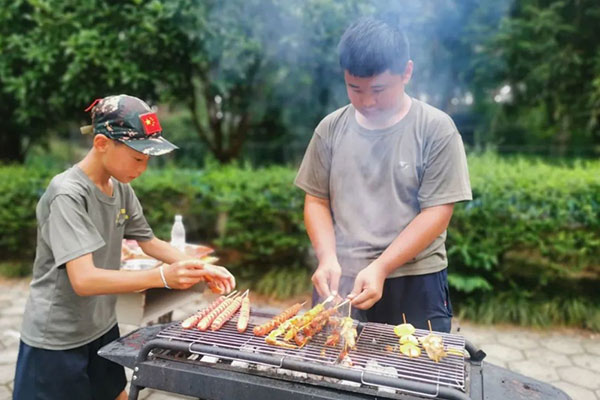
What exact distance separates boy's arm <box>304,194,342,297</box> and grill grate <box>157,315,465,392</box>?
32 cm

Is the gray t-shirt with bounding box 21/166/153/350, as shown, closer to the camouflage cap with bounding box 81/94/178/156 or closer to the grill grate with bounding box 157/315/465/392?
the camouflage cap with bounding box 81/94/178/156

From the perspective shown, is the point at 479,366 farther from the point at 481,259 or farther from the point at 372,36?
the point at 481,259

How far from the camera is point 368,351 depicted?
2.32 meters

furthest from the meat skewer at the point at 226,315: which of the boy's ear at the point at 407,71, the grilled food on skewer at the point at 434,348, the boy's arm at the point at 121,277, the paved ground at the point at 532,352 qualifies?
the paved ground at the point at 532,352

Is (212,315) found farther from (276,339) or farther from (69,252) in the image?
(69,252)

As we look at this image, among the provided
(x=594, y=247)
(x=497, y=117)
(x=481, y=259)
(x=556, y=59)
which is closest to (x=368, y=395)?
(x=481, y=259)

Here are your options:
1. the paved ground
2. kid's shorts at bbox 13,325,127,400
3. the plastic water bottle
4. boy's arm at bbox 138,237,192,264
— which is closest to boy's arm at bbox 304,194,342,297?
boy's arm at bbox 138,237,192,264

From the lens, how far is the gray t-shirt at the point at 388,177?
262 centimetres

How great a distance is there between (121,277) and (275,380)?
888 millimetres

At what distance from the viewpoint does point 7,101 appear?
914 cm

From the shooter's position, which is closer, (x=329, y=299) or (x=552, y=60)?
(x=329, y=299)

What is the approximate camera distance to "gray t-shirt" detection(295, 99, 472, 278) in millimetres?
2621

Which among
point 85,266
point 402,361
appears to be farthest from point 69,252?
point 402,361

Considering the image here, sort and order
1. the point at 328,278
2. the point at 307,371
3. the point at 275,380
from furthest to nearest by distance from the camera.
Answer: the point at 328,278 → the point at 275,380 → the point at 307,371
